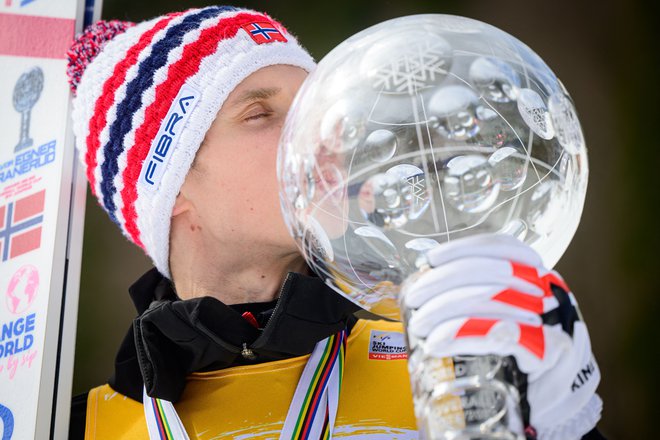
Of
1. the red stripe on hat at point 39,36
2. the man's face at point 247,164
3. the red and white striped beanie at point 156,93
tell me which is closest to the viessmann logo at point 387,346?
the man's face at point 247,164

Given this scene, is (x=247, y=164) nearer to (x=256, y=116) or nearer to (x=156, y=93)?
(x=256, y=116)

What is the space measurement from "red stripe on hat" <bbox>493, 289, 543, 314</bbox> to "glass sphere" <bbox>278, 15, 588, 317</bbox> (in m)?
0.18

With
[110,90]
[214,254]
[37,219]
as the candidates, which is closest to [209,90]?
[110,90]

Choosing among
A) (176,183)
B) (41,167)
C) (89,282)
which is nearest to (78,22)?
(41,167)

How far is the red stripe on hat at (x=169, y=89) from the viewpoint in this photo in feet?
5.62

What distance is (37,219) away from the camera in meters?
1.82

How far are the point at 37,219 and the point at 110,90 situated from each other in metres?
0.32

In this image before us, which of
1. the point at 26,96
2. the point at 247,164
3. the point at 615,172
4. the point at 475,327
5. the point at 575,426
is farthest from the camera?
the point at 615,172

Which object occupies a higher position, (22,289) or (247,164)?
(247,164)

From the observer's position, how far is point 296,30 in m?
3.25

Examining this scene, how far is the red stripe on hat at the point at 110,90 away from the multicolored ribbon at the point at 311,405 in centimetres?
55

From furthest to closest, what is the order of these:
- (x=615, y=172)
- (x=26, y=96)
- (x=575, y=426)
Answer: (x=615, y=172)
(x=26, y=96)
(x=575, y=426)

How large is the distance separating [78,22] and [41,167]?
0.35 m

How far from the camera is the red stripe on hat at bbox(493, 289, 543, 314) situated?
0.86 m
